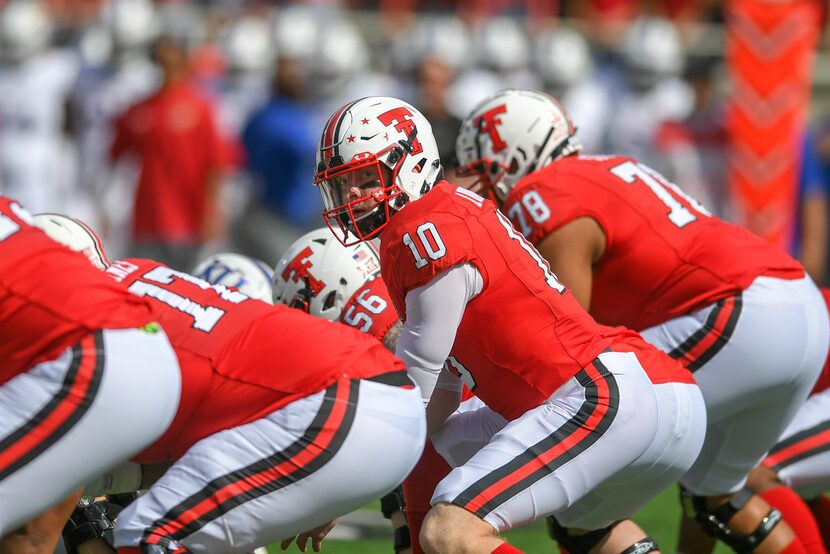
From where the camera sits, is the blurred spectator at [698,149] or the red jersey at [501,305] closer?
the red jersey at [501,305]

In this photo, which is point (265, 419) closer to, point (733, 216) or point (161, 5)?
point (733, 216)

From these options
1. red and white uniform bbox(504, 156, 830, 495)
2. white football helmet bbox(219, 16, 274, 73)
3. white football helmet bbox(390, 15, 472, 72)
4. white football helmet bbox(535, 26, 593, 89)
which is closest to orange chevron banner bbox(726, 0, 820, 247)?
white football helmet bbox(535, 26, 593, 89)

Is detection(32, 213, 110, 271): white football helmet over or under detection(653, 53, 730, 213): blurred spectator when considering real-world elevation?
over

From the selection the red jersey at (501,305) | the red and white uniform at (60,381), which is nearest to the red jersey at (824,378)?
the red jersey at (501,305)

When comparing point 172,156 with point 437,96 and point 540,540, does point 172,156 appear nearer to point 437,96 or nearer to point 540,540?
point 437,96

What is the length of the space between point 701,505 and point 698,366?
1.88ft

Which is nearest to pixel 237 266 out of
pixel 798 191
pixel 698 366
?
pixel 698 366

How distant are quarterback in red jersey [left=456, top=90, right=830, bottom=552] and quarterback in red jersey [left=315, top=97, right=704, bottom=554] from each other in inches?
23.1

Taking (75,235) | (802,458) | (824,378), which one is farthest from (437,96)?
(75,235)

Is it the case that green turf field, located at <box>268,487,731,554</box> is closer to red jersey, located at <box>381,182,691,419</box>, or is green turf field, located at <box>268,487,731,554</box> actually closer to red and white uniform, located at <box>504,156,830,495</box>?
red and white uniform, located at <box>504,156,830,495</box>

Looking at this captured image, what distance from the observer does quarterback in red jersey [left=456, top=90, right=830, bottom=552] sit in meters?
4.83

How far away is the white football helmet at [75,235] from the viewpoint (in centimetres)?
462

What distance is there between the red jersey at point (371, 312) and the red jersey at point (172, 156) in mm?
5490

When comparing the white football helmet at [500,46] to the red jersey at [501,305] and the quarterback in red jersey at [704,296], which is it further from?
the red jersey at [501,305]
